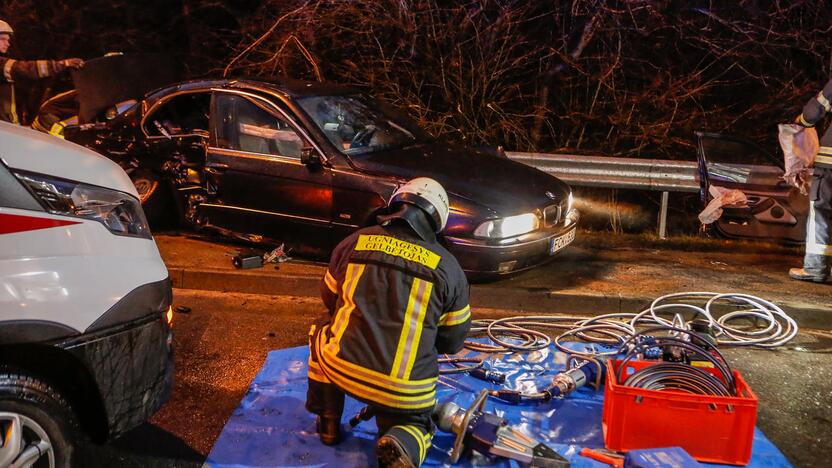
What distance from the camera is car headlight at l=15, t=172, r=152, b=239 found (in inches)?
111

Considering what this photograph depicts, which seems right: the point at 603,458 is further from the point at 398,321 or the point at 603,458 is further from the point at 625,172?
the point at 625,172

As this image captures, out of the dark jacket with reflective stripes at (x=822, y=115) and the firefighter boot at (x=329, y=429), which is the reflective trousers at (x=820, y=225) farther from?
the firefighter boot at (x=329, y=429)

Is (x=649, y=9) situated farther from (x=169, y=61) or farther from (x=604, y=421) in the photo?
(x=604, y=421)

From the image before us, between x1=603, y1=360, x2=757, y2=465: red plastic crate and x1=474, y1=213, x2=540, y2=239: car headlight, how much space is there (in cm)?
223

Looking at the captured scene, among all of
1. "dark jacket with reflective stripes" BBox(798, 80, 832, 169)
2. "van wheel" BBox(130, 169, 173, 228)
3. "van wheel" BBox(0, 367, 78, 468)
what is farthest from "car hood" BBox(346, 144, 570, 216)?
"van wheel" BBox(0, 367, 78, 468)

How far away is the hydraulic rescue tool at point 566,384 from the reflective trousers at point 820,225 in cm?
299

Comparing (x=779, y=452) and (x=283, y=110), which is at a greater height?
(x=283, y=110)

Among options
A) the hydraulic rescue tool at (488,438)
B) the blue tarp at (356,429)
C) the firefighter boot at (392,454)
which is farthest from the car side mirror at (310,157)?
the firefighter boot at (392,454)

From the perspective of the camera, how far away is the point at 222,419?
399cm

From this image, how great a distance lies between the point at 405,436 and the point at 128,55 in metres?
6.25

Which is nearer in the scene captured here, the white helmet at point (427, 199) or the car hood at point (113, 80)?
the white helmet at point (427, 199)

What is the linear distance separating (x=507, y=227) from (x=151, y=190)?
3.52 meters

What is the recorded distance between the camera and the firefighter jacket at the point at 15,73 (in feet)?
24.0

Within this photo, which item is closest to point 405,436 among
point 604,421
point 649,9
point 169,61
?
point 604,421
